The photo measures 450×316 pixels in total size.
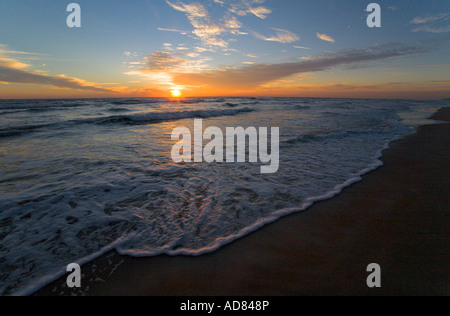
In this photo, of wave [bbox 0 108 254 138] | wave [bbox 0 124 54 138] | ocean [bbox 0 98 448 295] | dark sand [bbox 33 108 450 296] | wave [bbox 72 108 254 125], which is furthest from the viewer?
wave [bbox 72 108 254 125]

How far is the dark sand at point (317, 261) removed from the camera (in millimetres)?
1949

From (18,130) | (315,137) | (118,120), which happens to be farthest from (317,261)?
(118,120)

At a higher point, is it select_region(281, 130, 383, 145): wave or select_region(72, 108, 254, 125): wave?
select_region(72, 108, 254, 125): wave

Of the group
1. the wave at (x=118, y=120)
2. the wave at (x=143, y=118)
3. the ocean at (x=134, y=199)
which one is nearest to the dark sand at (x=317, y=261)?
the ocean at (x=134, y=199)

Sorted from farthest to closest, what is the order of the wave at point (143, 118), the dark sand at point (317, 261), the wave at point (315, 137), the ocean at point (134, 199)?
the wave at point (143, 118), the wave at point (315, 137), the ocean at point (134, 199), the dark sand at point (317, 261)

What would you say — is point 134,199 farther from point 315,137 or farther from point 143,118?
point 143,118

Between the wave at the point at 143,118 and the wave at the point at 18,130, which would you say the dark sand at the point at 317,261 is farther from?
the wave at the point at 143,118

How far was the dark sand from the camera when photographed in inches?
76.7

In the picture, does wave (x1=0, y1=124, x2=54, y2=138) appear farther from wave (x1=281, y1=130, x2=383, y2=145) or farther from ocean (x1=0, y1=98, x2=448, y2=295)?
wave (x1=281, y1=130, x2=383, y2=145)

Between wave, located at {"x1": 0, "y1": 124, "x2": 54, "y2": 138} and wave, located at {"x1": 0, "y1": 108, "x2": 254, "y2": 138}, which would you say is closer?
wave, located at {"x1": 0, "y1": 124, "x2": 54, "y2": 138}

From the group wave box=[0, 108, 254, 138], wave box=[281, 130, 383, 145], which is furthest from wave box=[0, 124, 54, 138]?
wave box=[281, 130, 383, 145]

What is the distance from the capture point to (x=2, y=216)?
9.82 ft

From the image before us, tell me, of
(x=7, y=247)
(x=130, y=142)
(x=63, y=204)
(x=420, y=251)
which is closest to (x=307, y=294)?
(x=420, y=251)

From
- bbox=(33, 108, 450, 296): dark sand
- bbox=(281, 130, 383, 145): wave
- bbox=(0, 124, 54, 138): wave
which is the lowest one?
bbox=(33, 108, 450, 296): dark sand
